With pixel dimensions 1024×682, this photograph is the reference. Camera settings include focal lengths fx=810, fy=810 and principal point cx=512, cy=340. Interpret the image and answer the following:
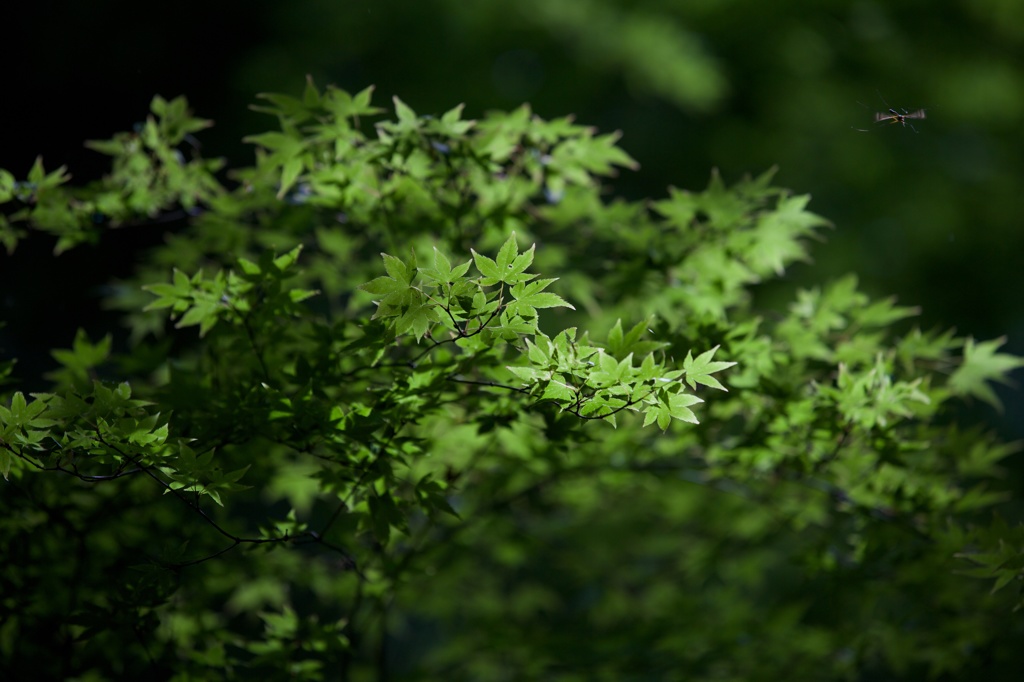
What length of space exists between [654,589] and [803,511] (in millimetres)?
845

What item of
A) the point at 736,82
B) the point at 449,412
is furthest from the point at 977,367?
the point at 736,82

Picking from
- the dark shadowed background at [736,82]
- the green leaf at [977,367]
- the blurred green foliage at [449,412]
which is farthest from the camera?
the dark shadowed background at [736,82]

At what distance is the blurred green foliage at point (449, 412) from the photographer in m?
1.32

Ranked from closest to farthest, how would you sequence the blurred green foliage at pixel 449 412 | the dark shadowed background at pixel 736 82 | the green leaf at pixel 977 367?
the blurred green foliage at pixel 449 412 < the green leaf at pixel 977 367 < the dark shadowed background at pixel 736 82

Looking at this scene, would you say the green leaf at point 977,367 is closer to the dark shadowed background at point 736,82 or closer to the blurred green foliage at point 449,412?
the blurred green foliage at point 449,412

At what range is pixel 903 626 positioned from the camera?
218 cm

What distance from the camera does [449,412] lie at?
1.48 m

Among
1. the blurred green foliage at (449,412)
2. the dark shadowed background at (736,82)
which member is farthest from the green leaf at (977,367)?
the dark shadowed background at (736,82)

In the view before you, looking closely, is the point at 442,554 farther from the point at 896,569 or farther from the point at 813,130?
the point at 813,130

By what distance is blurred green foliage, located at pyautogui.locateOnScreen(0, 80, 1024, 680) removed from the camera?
1.32 metres

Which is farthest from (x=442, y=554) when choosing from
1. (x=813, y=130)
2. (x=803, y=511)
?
(x=813, y=130)

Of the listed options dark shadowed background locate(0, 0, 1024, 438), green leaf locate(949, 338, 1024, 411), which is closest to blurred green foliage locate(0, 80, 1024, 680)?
green leaf locate(949, 338, 1024, 411)

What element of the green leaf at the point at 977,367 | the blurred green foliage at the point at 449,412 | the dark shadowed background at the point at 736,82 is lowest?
the blurred green foliage at the point at 449,412

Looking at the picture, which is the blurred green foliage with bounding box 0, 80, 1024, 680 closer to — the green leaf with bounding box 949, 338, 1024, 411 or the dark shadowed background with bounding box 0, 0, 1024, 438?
the green leaf with bounding box 949, 338, 1024, 411
